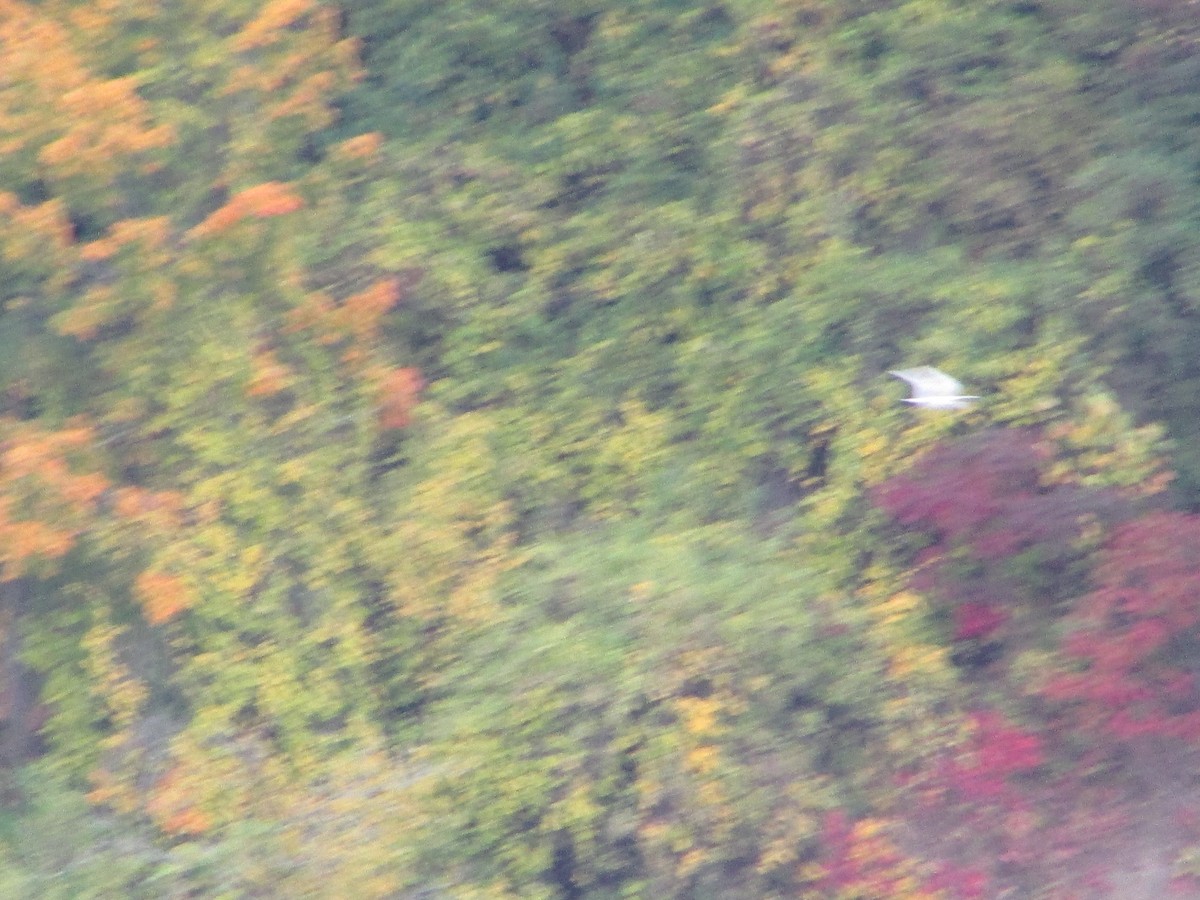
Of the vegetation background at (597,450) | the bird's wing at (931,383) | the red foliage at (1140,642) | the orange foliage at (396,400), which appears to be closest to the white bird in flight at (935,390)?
the bird's wing at (931,383)

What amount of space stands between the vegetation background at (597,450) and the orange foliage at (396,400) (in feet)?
0.10

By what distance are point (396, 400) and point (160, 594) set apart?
1.54m

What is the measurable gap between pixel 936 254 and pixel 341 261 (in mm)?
3028

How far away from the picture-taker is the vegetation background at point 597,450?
7.15 m

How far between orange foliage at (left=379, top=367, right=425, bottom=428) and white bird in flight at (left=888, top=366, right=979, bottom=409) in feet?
7.72

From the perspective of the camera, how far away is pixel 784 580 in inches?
301

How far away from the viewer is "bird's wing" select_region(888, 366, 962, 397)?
25.3 ft

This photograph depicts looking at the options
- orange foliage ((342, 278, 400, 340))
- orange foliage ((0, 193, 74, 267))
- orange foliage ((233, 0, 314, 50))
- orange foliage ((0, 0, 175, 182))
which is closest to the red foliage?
orange foliage ((342, 278, 400, 340))

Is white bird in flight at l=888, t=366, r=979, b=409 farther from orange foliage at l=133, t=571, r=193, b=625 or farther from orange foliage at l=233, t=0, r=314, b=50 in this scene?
orange foliage at l=133, t=571, r=193, b=625

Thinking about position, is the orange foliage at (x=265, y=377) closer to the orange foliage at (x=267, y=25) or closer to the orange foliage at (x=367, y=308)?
the orange foliage at (x=367, y=308)

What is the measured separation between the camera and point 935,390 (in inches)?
307

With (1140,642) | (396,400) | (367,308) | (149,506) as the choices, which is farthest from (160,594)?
(1140,642)

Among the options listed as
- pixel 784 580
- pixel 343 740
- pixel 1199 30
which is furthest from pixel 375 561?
pixel 1199 30

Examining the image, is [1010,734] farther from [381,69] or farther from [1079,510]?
[381,69]
